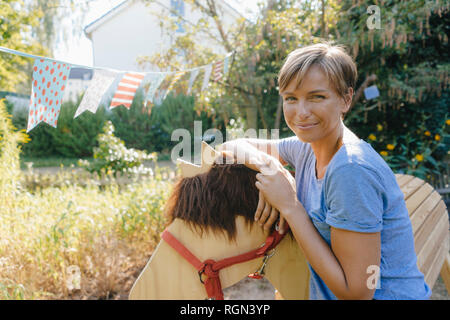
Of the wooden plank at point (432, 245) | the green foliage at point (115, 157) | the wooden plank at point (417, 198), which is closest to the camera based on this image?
the wooden plank at point (432, 245)

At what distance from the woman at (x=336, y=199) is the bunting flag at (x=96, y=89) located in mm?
1341

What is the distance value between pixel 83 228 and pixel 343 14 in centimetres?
433

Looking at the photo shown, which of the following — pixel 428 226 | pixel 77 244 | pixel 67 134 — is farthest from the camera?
pixel 67 134

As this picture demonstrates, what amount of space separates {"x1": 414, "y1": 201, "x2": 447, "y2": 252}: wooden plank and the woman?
3.27ft

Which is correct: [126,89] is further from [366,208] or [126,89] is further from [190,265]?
[366,208]

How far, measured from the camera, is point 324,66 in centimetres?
117

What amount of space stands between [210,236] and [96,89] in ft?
4.97

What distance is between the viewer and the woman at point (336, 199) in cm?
106

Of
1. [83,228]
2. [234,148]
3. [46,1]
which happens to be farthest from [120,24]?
[234,148]

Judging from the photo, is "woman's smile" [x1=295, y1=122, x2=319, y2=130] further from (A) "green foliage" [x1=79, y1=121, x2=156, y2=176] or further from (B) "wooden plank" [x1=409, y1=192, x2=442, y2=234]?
(A) "green foliage" [x1=79, y1=121, x2=156, y2=176]

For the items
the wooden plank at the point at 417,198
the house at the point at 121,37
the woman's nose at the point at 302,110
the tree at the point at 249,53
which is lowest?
the wooden plank at the point at 417,198

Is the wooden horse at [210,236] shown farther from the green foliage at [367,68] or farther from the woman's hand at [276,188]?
the green foliage at [367,68]

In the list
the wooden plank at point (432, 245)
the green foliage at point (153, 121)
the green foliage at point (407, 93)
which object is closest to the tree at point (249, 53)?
the green foliage at point (407, 93)

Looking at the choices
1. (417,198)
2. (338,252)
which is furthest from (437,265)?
(338,252)
